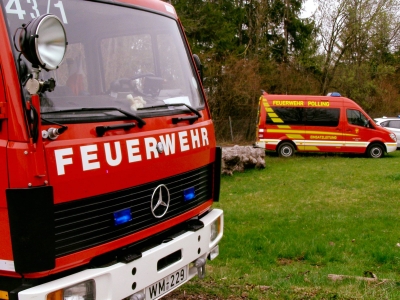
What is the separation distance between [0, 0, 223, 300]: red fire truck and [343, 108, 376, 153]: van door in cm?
1555

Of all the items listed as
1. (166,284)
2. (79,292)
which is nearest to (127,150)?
(79,292)

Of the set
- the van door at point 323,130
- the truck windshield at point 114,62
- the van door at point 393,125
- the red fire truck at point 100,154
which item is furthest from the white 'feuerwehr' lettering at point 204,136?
the van door at point 393,125

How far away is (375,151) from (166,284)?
682 inches

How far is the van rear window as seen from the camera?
18.8 m

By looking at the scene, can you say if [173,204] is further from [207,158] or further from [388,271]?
[388,271]

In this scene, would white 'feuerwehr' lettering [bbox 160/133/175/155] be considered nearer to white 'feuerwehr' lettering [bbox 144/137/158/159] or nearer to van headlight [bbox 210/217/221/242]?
white 'feuerwehr' lettering [bbox 144/137/158/159]

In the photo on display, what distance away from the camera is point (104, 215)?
121 inches

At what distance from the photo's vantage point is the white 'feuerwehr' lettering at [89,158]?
9.41 feet

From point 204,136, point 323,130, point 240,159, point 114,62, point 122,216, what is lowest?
point 240,159

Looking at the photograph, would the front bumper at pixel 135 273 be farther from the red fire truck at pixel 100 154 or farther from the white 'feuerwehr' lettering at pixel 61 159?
the white 'feuerwehr' lettering at pixel 61 159

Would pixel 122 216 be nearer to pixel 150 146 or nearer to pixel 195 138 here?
pixel 150 146

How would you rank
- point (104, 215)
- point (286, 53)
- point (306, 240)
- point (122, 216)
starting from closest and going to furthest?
point (104, 215) < point (122, 216) < point (306, 240) < point (286, 53)

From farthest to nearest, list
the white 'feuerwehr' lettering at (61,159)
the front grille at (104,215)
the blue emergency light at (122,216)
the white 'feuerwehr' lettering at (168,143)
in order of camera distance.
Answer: the white 'feuerwehr' lettering at (168,143) → the blue emergency light at (122,216) → the front grille at (104,215) → the white 'feuerwehr' lettering at (61,159)

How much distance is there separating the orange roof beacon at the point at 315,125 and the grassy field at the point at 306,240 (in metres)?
5.45
